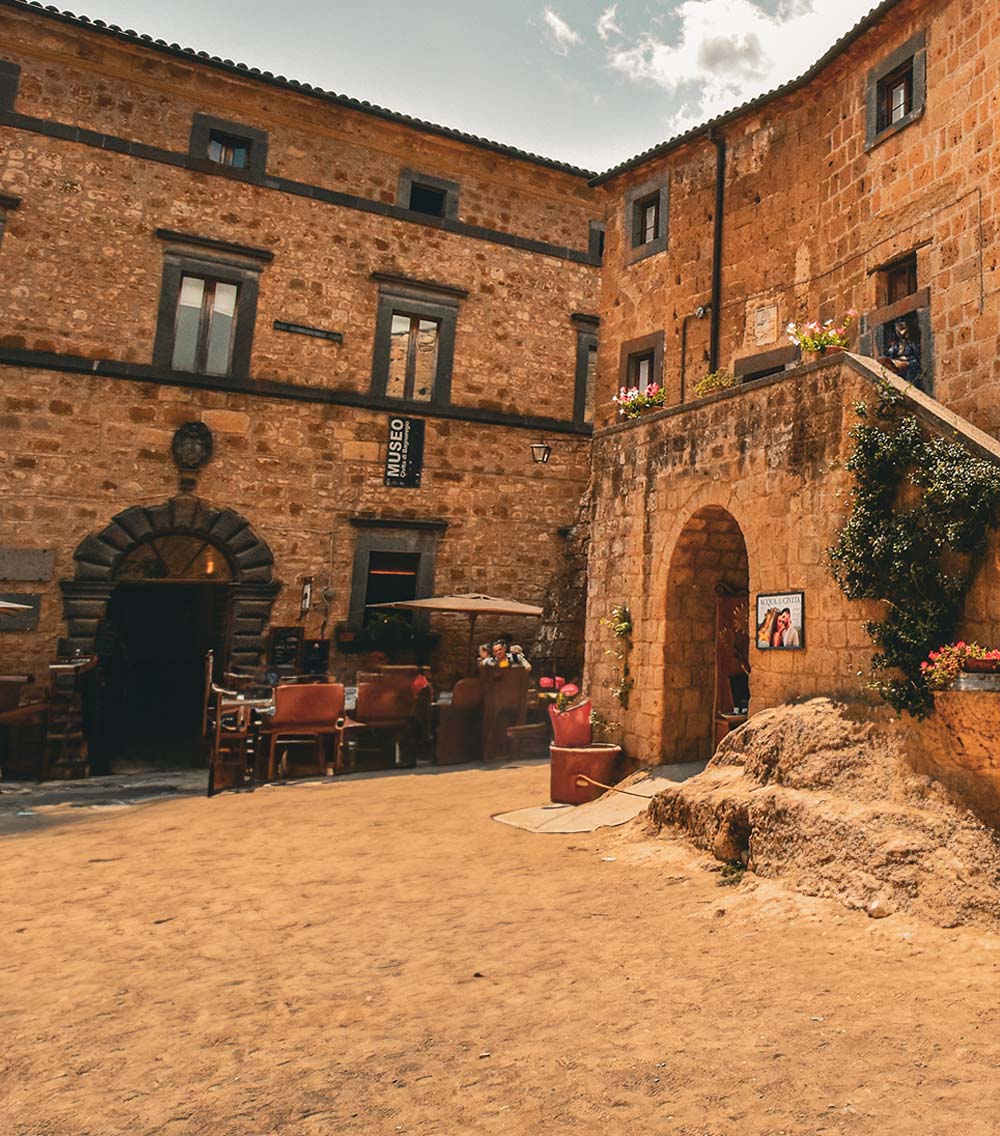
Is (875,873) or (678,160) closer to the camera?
(875,873)

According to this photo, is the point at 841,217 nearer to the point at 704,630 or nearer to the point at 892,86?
the point at 892,86

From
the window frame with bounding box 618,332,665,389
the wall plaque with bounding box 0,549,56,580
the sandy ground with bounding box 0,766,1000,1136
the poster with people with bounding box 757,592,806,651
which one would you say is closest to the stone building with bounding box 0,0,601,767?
the wall plaque with bounding box 0,549,56,580

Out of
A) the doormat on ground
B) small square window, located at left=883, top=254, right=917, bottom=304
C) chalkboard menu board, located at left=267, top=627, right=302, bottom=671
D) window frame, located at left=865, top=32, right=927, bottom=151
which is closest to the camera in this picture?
the doormat on ground

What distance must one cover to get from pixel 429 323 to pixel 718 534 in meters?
9.27

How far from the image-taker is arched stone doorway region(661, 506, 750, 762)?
27.2ft

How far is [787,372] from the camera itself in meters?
7.06

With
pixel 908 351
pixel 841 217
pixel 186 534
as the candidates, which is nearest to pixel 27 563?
pixel 186 534

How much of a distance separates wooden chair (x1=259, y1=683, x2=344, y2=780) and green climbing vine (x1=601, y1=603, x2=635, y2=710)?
3675 millimetres

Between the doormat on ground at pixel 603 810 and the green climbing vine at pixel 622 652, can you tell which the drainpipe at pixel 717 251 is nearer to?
the green climbing vine at pixel 622 652

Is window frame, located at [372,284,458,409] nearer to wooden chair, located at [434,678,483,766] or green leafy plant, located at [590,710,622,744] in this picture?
wooden chair, located at [434,678,483,766]

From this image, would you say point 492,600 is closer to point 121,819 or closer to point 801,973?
point 121,819

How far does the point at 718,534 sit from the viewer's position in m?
8.42

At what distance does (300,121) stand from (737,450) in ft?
38.7

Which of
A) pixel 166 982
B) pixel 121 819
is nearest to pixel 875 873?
pixel 166 982
